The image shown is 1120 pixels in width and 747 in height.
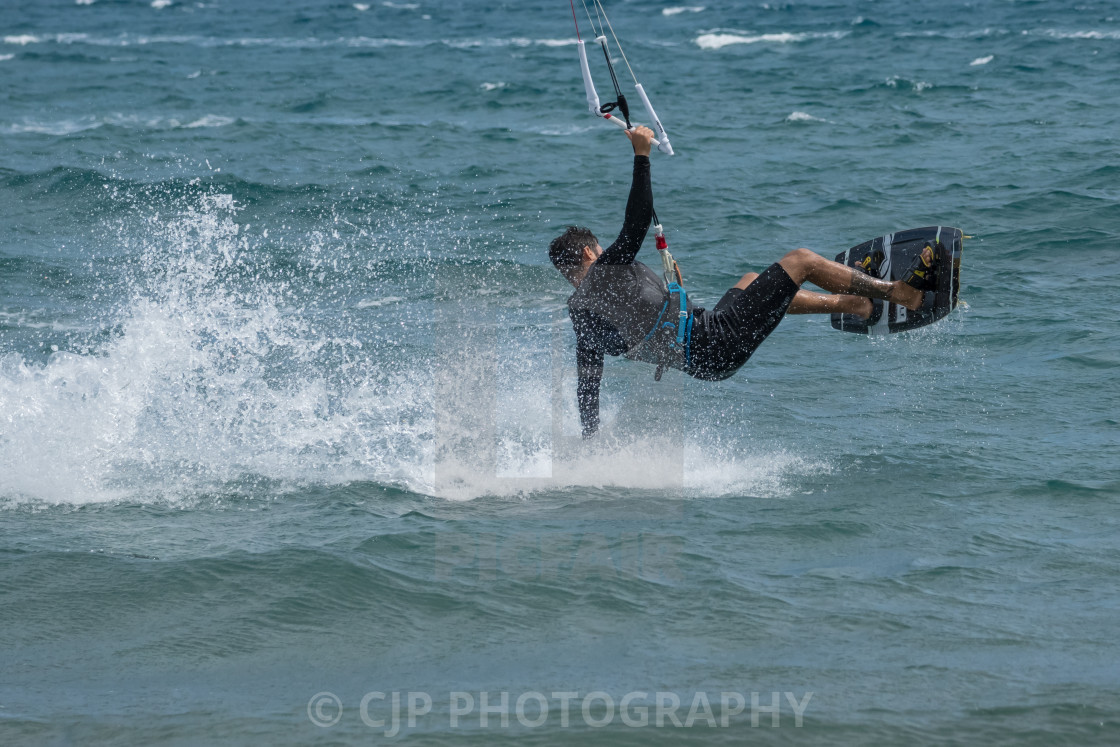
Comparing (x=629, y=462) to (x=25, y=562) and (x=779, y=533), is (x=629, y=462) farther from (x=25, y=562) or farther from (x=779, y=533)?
(x=25, y=562)

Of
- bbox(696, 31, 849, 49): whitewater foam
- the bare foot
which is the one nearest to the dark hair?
the bare foot

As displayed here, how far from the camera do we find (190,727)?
176 inches

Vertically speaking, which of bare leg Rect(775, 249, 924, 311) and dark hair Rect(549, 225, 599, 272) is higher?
dark hair Rect(549, 225, 599, 272)

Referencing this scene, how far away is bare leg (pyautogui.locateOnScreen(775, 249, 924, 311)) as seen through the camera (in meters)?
6.68

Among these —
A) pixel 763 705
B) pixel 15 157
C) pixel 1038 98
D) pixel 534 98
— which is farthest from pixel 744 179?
pixel 763 705

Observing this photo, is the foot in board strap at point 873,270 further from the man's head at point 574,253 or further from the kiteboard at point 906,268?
the man's head at point 574,253

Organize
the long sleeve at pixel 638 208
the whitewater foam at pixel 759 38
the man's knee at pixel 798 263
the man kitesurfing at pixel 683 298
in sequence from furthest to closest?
the whitewater foam at pixel 759 38 → the man's knee at pixel 798 263 → the man kitesurfing at pixel 683 298 → the long sleeve at pixel 638 208

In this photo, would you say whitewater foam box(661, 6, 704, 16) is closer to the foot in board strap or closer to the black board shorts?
the foot in board strap

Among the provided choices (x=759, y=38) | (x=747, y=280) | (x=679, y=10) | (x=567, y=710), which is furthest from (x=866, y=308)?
(x=679, y=10)

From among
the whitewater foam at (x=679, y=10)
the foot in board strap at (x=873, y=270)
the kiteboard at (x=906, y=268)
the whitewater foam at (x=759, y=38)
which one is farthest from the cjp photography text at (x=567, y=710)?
the whitewater foam at (x=679, y=10)

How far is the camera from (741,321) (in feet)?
22.2

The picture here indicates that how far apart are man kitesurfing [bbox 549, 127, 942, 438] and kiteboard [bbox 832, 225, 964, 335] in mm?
72

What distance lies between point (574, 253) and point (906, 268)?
6.53 ft

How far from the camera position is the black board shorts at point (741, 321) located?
6.69m
